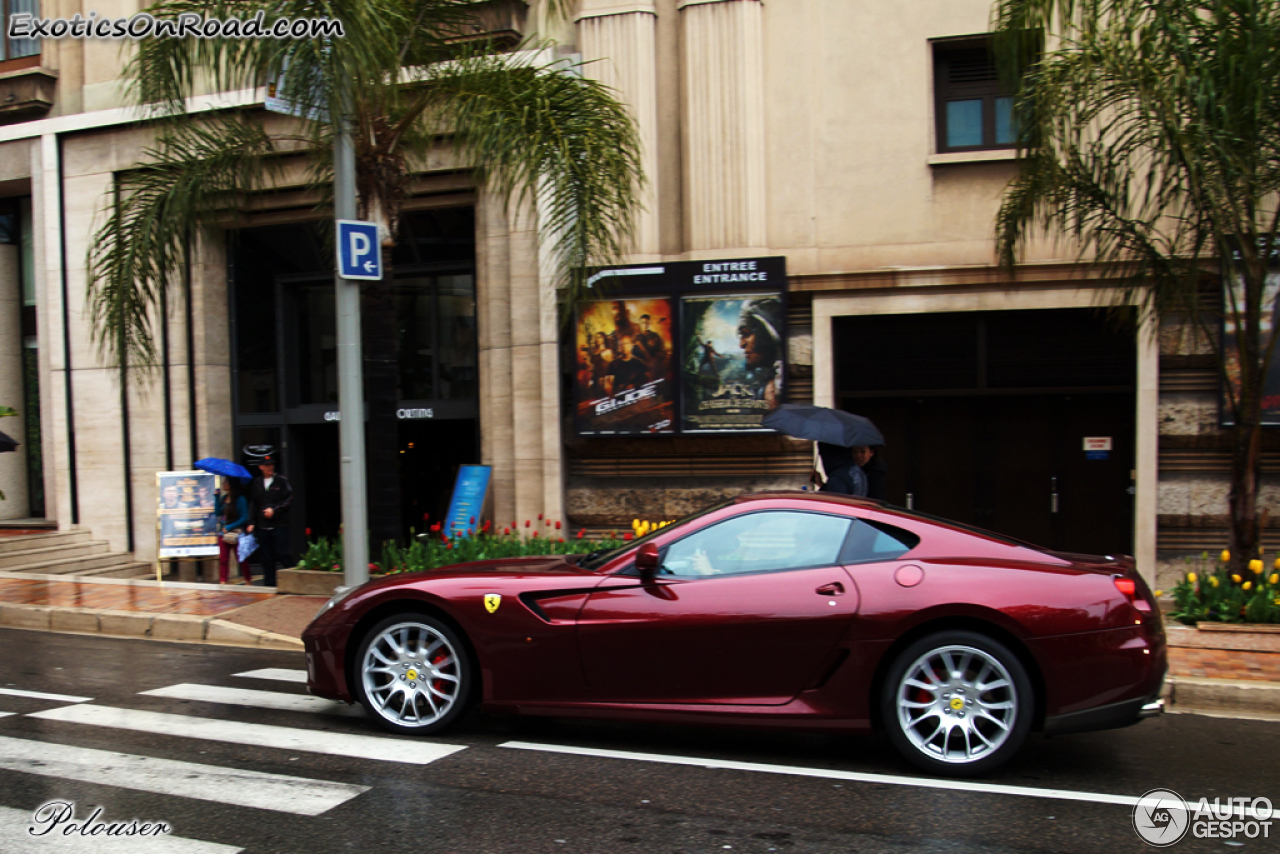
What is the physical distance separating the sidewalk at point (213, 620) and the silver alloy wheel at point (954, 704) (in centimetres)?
238

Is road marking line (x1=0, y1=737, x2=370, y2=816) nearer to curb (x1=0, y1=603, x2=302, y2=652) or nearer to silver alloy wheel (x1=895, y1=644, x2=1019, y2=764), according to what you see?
silver alloy wheel (x1=895, y1=644, x2=1019, y2=764)

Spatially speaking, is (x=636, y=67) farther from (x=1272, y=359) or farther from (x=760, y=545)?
(x=760, y=545)

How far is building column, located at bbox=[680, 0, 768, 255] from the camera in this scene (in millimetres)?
12141

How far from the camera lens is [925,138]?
11891 millimetres

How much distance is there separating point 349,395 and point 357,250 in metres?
1.21

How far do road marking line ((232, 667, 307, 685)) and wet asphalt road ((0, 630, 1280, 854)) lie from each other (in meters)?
0.89

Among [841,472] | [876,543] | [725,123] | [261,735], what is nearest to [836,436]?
[841,472]

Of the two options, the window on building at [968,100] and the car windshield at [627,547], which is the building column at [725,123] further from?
the car windshield at [627,547]

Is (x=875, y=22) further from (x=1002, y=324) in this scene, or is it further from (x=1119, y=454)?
(x=1119, y=454)

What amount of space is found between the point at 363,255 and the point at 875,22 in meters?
6.92

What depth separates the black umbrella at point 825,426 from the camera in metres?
8.24

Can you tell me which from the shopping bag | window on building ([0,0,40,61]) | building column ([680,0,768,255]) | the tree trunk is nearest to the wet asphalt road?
the tree trunk

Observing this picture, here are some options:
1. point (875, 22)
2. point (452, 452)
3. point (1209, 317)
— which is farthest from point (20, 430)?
point (1209, 317)

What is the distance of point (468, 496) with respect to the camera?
12.9m
